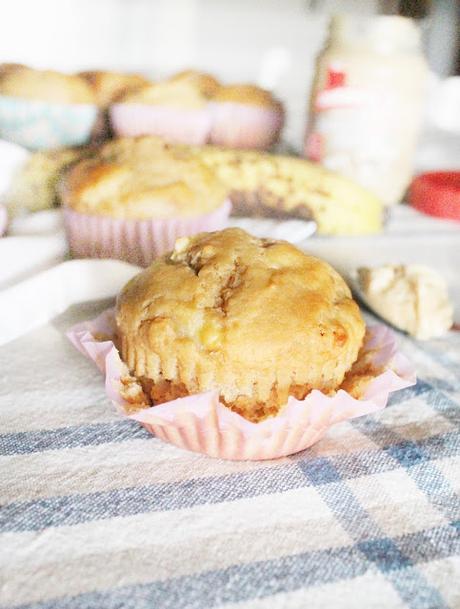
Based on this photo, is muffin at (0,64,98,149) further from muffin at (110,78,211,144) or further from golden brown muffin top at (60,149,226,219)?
golden brown muffin top at (60,149,226,219)

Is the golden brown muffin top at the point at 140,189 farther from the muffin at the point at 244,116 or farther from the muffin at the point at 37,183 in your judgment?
the muffin at the point at 244,116

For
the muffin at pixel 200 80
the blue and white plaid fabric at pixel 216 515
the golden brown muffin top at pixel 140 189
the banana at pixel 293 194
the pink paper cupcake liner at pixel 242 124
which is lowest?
the blue and white plaid fabric at pixel 216 515

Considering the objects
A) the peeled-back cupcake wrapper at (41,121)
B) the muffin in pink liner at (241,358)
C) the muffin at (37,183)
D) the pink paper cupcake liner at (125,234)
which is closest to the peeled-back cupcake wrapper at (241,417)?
the muffin in pink liner at (241,358)

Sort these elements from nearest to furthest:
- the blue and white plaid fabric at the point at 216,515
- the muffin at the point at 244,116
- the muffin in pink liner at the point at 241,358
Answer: the blue and white plaid fabric at the point at 216,515 < the muffin in pink liner at the point at 241,358 < the muffin at the point at 244,116

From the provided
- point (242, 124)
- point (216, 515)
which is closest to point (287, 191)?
point (242, 124)

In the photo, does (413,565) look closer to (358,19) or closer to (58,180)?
(58,180)

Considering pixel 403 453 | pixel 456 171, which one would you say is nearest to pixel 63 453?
pixel 403 453
